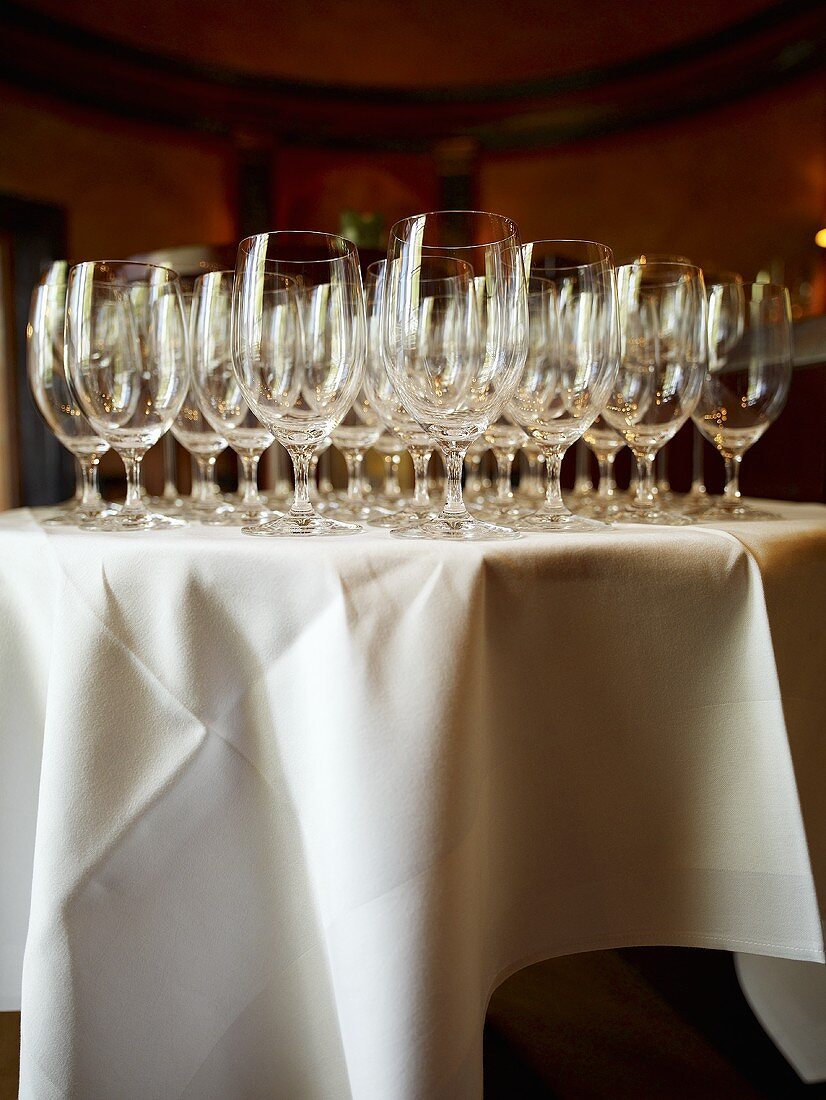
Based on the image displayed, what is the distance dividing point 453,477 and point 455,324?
4.8 inches

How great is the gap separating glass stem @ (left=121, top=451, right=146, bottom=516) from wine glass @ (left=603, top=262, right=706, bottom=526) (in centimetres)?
46

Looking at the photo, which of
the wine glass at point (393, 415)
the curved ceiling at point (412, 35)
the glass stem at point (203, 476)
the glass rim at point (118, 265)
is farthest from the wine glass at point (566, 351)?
the curved ceiling at point (412, 35)

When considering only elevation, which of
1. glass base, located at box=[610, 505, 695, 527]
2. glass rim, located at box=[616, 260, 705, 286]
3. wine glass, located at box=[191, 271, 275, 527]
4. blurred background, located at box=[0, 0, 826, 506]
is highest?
blurred background, located at box=[0, 0, 826, 506]

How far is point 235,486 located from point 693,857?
458 cm

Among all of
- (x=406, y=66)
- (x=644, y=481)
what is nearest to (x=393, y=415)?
(x=644, y=481)

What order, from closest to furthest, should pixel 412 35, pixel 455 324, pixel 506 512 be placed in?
1. pixel 455 324
2. pixel 506 512
3. pixel 412 35

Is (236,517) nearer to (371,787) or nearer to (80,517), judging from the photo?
(80,517)

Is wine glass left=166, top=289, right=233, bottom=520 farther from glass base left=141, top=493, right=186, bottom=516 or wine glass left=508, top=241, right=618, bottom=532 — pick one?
wine glass left=508, top=241, right=618, bottom=532

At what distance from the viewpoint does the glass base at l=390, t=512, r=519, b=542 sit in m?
0.64

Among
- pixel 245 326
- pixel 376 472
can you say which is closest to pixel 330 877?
pixel 245 326

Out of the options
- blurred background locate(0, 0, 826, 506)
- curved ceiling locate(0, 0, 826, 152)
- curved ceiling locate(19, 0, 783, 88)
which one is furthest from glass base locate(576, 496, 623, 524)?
curved ceiling locate(19, 0, 783, 88)

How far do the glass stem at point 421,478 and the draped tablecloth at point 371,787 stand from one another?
0.64ft

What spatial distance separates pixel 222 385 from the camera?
0.87 meters

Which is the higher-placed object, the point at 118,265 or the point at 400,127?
the point at 400,127
